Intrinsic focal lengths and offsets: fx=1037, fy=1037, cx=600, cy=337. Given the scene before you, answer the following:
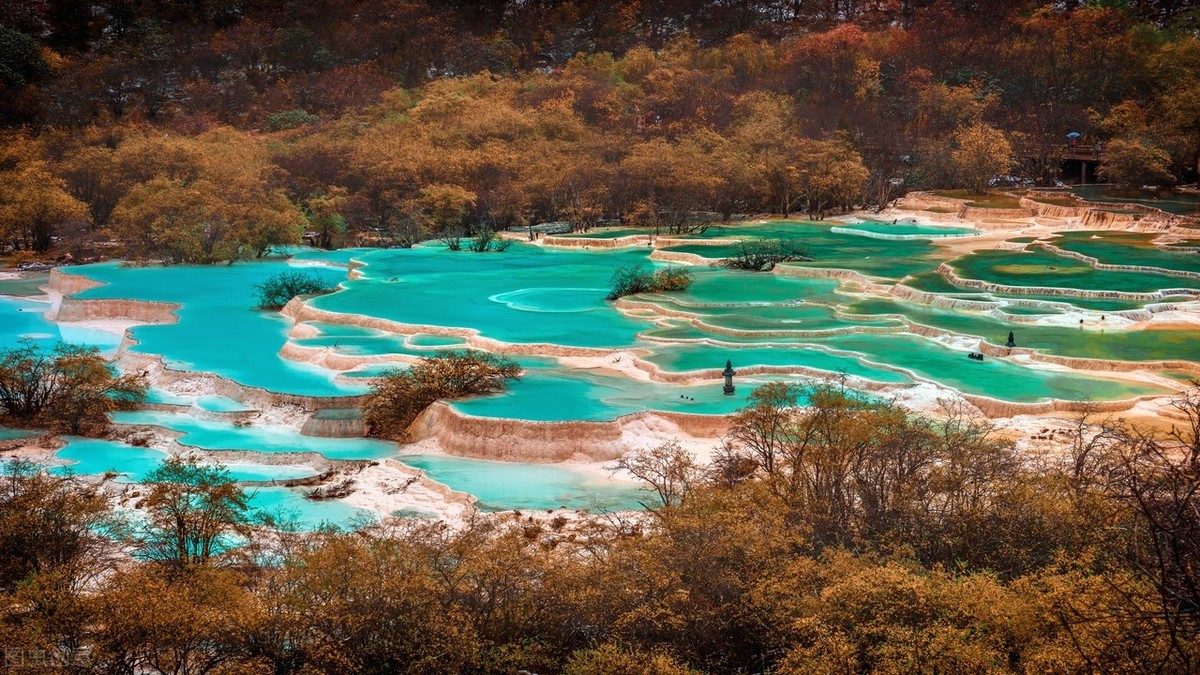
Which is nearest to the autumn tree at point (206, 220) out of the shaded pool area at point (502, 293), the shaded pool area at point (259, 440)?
the shaded pool area at point (502, 293)

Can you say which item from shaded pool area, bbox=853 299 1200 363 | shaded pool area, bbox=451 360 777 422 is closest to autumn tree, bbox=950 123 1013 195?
shaded pool area, bbox=853 299 1200 363

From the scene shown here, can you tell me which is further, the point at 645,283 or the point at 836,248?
the point at 836,248

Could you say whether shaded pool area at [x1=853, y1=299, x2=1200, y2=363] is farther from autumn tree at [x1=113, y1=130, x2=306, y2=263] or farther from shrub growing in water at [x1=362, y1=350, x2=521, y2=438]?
autumn tree at [x1=113, y1=130, x2=306, y2=263]

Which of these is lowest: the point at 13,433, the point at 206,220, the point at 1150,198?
the point at 13,433

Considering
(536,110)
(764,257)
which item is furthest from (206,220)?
(536,110)

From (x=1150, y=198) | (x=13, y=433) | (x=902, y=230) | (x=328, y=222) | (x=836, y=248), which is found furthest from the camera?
(x=1150, y=198)

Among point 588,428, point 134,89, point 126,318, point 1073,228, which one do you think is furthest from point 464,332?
point 134,89

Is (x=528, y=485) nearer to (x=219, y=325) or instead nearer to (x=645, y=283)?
(x=219, y=325)
